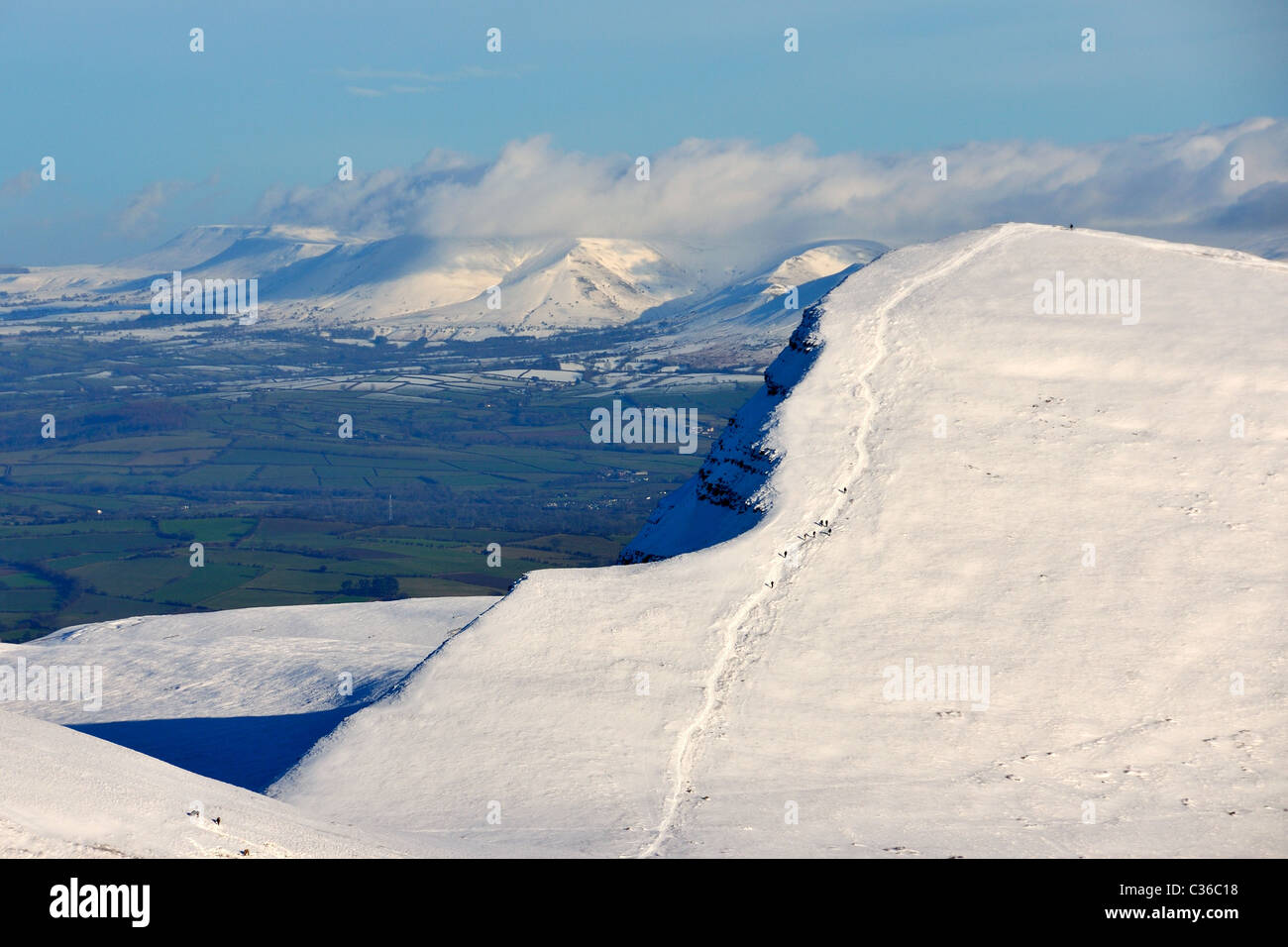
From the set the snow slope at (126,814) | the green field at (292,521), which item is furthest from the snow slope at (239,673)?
the green field at (292,521)

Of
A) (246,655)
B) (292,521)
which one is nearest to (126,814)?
(246,655)

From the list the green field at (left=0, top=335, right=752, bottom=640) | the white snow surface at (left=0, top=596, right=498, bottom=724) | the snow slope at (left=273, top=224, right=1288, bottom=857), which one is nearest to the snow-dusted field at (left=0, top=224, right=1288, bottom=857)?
the snow slope at (left=273, top=224, right=1288, bottom=857)

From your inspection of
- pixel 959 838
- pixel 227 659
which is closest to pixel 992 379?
pixel 959 838

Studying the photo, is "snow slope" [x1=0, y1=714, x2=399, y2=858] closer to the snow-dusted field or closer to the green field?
the snow-dusted field

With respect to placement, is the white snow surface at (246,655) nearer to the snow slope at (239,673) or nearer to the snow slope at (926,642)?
the snow slope at (239,673)
